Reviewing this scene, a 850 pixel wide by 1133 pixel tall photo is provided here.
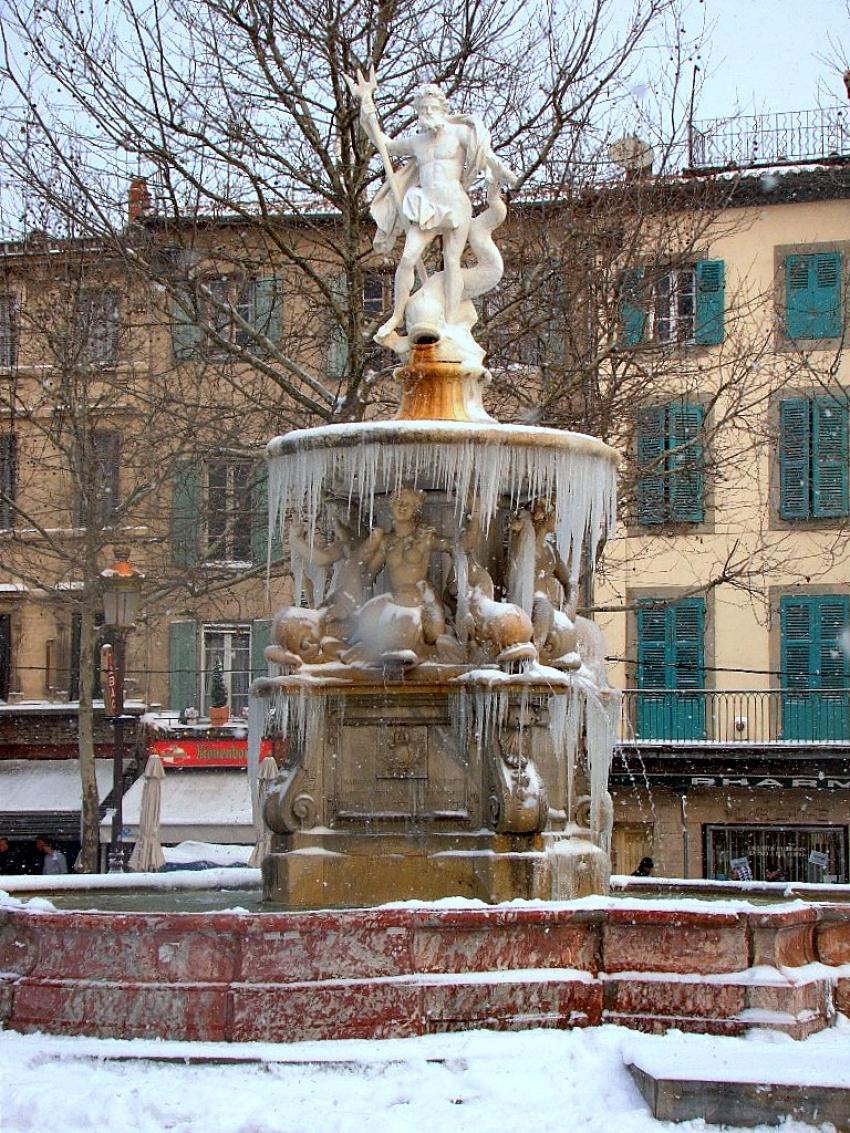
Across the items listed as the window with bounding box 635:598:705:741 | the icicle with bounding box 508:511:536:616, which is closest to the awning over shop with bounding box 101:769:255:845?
the window with bounding box 635:598:705:741

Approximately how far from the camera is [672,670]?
1192 inches

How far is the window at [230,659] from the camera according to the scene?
31484 mm

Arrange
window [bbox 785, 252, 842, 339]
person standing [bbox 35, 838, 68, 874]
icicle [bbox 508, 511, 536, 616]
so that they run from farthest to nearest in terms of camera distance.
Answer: window [bbox 785, 252, 842, 339], person standing [bbox 35, 838, 68, 874], icicle [bbox 508, 511, 536, 616]

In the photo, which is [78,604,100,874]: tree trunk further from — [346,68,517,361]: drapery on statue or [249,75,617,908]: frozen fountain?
[346,68,517,361]: drapery on statue

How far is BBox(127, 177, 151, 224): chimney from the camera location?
21.7m

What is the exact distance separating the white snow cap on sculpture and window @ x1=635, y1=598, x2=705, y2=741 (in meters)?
18.4

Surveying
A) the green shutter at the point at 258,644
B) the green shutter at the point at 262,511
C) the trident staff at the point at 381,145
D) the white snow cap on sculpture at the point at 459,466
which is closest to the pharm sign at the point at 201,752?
the green shutter at the point at 258,644

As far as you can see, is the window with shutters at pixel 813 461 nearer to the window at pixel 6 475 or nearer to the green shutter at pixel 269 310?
the green shutter at pixel 269 310

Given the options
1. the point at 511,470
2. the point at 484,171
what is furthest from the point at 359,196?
the point at 511,470

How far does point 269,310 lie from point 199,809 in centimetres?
863

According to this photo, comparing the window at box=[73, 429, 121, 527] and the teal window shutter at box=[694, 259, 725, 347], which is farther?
the teal window shutter at box=[694, 259, 725, 347]

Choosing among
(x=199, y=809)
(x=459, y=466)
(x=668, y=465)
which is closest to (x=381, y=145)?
(x=459, y=466)

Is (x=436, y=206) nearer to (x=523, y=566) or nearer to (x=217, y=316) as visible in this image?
(x=523, y=566)

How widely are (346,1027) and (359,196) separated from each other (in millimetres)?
14552
